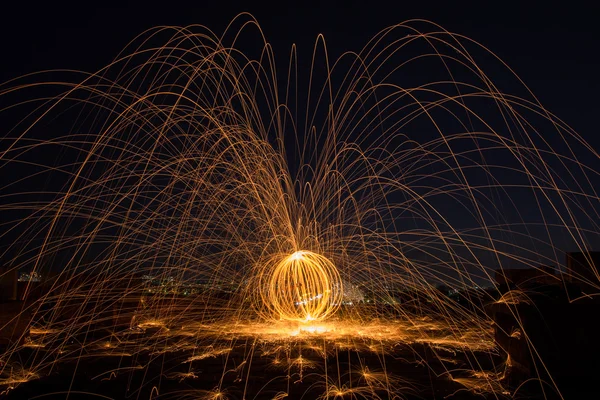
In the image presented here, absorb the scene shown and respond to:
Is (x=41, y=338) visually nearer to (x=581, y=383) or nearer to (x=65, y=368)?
(x=65, y=368)

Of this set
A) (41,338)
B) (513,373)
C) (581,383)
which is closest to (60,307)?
(41,338)

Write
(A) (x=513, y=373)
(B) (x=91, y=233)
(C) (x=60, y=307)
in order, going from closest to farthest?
(A) (x=513, y=373) < (B) (x=91, y=233) < (C) (x=60, y=307)

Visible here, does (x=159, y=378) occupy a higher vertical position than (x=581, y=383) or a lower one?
lower

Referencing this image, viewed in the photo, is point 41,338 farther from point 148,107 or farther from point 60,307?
point 148,107

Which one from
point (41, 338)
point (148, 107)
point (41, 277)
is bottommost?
point (41, 277)

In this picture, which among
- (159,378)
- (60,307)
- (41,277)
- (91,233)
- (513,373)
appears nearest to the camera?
(513,373)

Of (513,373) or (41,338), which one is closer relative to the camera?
(513,373)
